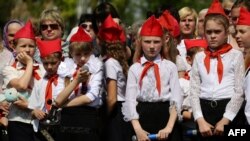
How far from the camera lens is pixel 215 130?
9938mm

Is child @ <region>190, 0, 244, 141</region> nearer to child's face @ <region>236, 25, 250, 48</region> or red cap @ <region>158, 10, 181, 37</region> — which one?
child's face @ <region>236, 25, 250, 48</region>

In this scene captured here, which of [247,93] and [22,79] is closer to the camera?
[247,93]

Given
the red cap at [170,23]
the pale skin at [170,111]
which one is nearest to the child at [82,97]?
the pale skin at [170,111]

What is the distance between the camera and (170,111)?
10477 mm

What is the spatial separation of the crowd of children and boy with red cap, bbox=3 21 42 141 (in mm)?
12

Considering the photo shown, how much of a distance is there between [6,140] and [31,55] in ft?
4.48

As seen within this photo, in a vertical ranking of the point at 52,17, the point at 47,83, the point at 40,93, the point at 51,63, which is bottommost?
the point at 40,93

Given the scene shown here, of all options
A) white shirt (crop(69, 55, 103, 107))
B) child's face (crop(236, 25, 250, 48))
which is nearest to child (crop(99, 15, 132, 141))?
white shirt (crop(69, 55, 103, 107))

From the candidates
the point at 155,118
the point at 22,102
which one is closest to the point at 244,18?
the point at 155,118

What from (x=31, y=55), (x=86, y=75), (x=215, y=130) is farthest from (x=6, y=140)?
(x=215, y=130)

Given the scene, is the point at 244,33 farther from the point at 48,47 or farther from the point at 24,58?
the point at 24,58

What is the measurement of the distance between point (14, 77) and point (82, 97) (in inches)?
44.7

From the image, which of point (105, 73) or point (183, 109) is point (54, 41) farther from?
point (183, 109)

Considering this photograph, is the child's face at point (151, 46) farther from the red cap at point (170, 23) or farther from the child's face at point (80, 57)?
the red cap at point (170, 23)
